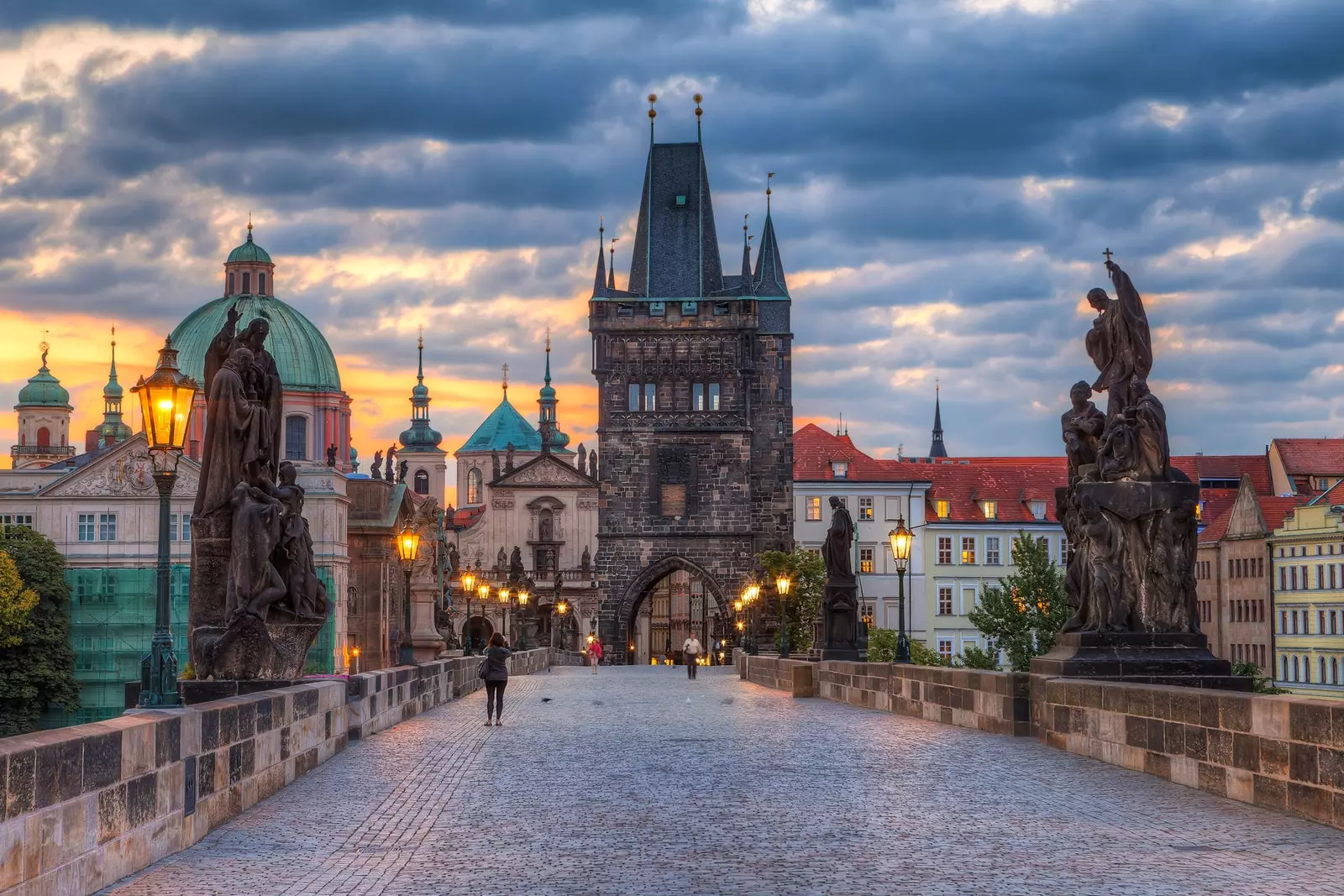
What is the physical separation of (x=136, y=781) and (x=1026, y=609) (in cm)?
8020

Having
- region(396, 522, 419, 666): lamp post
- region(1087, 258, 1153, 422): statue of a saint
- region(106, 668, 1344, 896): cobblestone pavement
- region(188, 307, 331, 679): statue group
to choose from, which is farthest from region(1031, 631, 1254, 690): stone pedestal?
region(396, 522, 419, 666): lamp post

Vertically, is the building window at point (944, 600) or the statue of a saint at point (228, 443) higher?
the statue of a saint at point (228, 443)

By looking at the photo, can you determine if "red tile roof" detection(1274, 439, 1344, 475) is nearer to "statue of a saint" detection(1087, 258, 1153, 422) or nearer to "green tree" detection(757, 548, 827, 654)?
"green tree" detection(757, 548, 827, 654)

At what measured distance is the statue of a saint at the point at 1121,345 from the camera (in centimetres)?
1958

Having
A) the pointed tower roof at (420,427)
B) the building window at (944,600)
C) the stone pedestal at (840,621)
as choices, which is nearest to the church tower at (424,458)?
the pointed tower roof at (420,427)

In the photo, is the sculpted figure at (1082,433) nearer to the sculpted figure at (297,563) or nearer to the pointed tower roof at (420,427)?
A: the sculpted figure at (297,563)

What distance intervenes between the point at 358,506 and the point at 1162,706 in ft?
301

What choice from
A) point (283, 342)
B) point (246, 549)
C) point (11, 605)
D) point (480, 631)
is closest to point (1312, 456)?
point (480, 631)

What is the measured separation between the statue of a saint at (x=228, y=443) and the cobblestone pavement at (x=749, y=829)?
283cm

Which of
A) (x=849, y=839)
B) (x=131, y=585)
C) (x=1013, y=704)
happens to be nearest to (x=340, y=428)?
(x=131, y=585)

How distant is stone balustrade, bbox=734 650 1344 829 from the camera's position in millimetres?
12602

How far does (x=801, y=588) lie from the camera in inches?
3691

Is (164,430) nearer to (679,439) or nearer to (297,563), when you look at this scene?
(297,563)

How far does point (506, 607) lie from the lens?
384 feet
